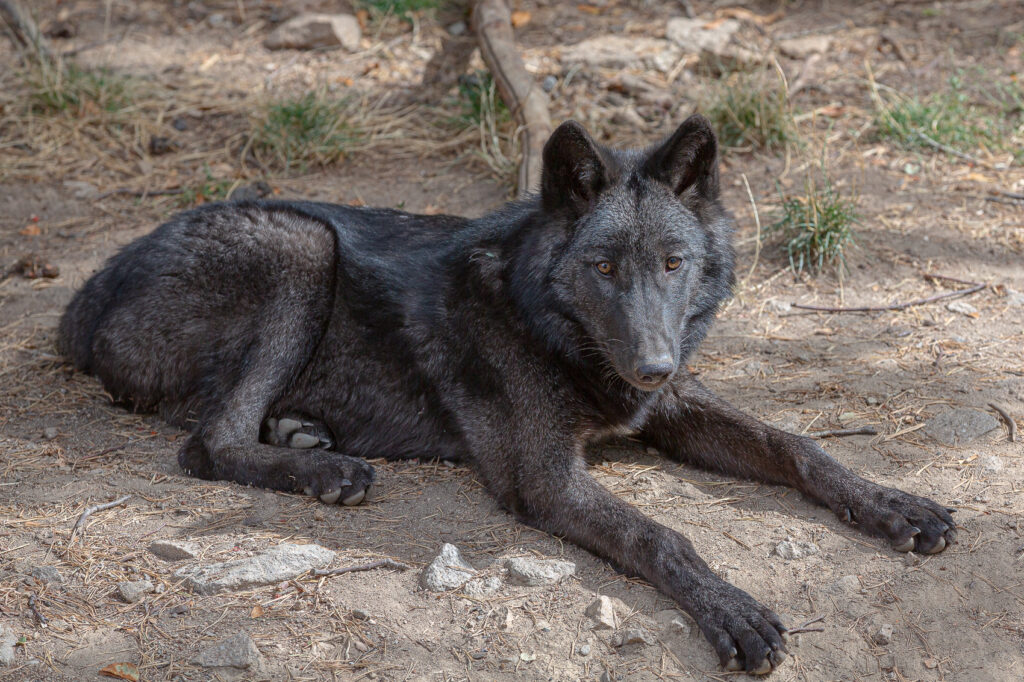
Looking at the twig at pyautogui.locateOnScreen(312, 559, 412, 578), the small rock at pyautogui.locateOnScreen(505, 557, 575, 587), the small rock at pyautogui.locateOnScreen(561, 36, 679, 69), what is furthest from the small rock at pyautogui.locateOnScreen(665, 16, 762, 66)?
the twig at pyautogui.locateOnScreen(312, 559, 412, 578)

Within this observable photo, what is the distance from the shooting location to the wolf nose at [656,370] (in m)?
3.75

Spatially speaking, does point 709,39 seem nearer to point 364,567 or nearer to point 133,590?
point 364,567

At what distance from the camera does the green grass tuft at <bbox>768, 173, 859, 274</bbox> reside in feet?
20.1

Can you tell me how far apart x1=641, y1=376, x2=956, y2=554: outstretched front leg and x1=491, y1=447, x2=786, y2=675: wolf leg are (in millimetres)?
649

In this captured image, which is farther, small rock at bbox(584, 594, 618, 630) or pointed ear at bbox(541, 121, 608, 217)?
pointed ear at bbox(541, 121, 608, 217)

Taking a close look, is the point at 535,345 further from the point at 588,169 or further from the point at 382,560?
the point at 382,560

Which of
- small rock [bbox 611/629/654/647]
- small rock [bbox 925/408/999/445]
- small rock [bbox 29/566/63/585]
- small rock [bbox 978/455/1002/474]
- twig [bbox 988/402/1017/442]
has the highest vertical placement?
twig [bbox 988/402/1017/442]

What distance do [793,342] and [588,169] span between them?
210 centimetres

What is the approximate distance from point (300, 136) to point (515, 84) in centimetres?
183

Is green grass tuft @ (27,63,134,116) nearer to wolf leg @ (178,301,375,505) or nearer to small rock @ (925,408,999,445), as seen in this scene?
wolf leg @ (178,301,375,505)

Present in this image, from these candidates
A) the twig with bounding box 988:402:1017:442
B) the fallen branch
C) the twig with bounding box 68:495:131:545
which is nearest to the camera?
the twig with bounding box 68:495:131:545

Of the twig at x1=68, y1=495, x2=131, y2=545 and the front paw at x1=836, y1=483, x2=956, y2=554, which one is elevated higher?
the front paw at x1=836, y1=483, x2=956, y2=554

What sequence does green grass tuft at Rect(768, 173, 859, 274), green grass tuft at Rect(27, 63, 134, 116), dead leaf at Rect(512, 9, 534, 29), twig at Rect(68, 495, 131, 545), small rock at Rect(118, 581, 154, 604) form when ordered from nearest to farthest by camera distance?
small rock at Rect(118, 581, 154, 604) < twig at Rect(68, 495, 131, 545) < green grass tuft at Rect(768, 173, 859, 274) < green grass tuft at Rect(27, 63, 134, 116) < dead leaf at Rect(512, 9, 534, 29)

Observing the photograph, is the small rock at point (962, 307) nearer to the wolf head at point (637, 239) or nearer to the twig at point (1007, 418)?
the twig at point (1007, 418)
